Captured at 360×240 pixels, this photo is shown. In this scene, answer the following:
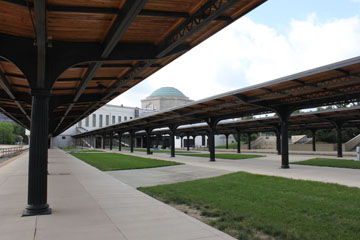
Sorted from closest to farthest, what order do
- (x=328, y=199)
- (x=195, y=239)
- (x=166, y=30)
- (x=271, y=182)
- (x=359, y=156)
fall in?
(x=195, y=239) → (x=166, y=30) → (x=328, y=199) → (x=271, y=182) → (x=359, y=156)

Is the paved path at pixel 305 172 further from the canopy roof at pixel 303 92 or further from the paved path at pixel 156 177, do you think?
the canopy roof at pixel 303 92

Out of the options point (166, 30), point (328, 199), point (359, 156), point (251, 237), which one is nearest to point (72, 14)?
point (166, 30)

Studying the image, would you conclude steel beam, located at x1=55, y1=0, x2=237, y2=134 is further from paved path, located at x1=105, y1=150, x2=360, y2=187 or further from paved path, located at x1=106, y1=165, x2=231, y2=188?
paved path, located at x1=105, y1=150, x2=360, y2=187

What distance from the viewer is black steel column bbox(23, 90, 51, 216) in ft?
24.2

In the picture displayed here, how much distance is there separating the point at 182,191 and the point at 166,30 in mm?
6087

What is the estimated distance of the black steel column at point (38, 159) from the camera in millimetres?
7383

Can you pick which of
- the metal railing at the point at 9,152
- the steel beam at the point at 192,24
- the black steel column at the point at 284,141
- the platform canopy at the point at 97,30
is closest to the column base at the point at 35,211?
the platform canopy at the point at 97,30

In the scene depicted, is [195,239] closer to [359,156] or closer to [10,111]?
[10,111]

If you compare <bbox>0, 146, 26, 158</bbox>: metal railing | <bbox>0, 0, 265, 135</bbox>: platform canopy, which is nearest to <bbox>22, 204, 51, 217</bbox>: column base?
<bbox>0, 0, 265, 135</bbox>: platform canopy

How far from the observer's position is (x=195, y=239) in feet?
17.9

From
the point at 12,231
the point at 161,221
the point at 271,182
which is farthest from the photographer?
the point at 271,182

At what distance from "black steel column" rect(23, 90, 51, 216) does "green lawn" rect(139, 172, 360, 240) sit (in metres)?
3.67

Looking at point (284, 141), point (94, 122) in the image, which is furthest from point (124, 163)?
point (94, 122)

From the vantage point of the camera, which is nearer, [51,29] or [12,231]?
[12,231]
